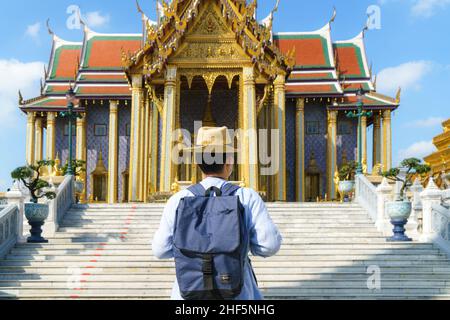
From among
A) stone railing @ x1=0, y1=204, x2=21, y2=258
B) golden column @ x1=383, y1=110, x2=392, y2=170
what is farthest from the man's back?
golden column @ x1=383, y1=110, x2=392, y2=170

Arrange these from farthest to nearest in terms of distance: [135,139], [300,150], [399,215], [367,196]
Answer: [300,150], [135,139], [367,196], [399,215]

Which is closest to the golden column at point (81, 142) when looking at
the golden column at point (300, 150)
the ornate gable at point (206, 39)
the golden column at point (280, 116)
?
the ornate gable at point (206, 39)

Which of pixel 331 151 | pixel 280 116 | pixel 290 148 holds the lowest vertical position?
pixel 331 151

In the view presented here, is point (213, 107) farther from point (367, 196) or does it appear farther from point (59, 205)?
point (59, 205)

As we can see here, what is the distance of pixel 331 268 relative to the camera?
1081cm

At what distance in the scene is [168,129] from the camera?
1856 cm

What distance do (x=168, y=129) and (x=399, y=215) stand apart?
7.90 m

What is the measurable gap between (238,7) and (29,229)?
948cm

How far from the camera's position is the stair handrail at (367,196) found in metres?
14.7

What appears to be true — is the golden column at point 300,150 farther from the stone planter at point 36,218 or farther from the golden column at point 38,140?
the stone planter at point 36,218

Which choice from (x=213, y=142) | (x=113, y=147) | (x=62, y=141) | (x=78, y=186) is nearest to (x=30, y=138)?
(x=62, y=141)

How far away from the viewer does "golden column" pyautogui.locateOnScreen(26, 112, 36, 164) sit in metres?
24.4

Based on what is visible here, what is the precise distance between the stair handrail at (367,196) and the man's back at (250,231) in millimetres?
11222

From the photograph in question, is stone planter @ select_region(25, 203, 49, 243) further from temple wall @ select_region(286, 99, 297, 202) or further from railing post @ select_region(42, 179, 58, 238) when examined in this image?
temple wall @ select_region(286, 99, 297, 202)
